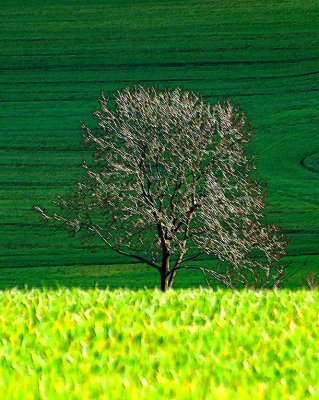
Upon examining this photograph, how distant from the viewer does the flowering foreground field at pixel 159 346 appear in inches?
219

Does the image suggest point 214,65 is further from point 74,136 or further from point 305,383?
point 305,383

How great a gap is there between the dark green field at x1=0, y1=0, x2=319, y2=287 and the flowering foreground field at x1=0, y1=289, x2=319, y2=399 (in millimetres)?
28665

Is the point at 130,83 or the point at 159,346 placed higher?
the point at 159,346

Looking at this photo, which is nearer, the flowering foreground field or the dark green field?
the flowering foreground field

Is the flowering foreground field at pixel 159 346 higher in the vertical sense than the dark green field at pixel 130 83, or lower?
higher

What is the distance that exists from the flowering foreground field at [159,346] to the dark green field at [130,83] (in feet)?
94.0

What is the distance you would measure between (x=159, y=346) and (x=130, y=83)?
53718 millimetres

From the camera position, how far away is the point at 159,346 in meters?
7.01

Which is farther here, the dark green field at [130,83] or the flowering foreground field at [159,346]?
the dark green field at [130,83]

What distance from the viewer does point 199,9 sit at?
7044 cm

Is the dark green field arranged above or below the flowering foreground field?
below

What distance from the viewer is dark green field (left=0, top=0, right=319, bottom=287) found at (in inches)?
1672

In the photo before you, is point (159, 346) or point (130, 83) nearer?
point (159, 346)

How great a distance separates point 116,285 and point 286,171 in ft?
55.0
